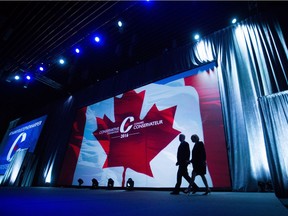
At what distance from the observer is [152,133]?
18.3ft

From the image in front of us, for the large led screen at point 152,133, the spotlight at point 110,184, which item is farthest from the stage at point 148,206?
the spotlight at point 110,184

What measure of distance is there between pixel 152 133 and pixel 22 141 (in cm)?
864

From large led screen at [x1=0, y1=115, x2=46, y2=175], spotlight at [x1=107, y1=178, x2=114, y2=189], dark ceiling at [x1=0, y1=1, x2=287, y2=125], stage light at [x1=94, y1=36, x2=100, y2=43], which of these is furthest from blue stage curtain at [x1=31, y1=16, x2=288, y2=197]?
large led screen at [x1=0, y1=115, x2=46, y2=175]

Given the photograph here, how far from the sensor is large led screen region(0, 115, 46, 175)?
9.59 metres

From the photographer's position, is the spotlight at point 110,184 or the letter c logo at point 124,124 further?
the letter c logo at point 124,124

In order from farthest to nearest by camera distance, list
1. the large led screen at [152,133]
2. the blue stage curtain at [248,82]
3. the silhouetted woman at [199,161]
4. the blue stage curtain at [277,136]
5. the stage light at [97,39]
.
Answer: the stage light at [97,39] → the large led screen at [152,133] → the blue stage curtain at [248,82] → the silhouetted woman at [199,161] → the blue stage curtain at [277,136]

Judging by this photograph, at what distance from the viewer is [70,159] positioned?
25.2ft

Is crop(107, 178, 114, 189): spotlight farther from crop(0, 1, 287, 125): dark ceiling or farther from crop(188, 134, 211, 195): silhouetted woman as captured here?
crop(0, 1, 287, 125): dark ceiling

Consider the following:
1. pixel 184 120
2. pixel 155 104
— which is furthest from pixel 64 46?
pixel 184 120

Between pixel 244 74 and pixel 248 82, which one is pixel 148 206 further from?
pixel 244 74

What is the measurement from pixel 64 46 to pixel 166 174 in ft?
19.6

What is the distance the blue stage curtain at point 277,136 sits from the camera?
307cm

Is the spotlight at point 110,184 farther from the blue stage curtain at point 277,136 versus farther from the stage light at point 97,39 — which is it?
the stage light at point 97,39

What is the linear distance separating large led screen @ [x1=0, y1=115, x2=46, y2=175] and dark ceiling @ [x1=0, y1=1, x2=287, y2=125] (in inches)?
113
